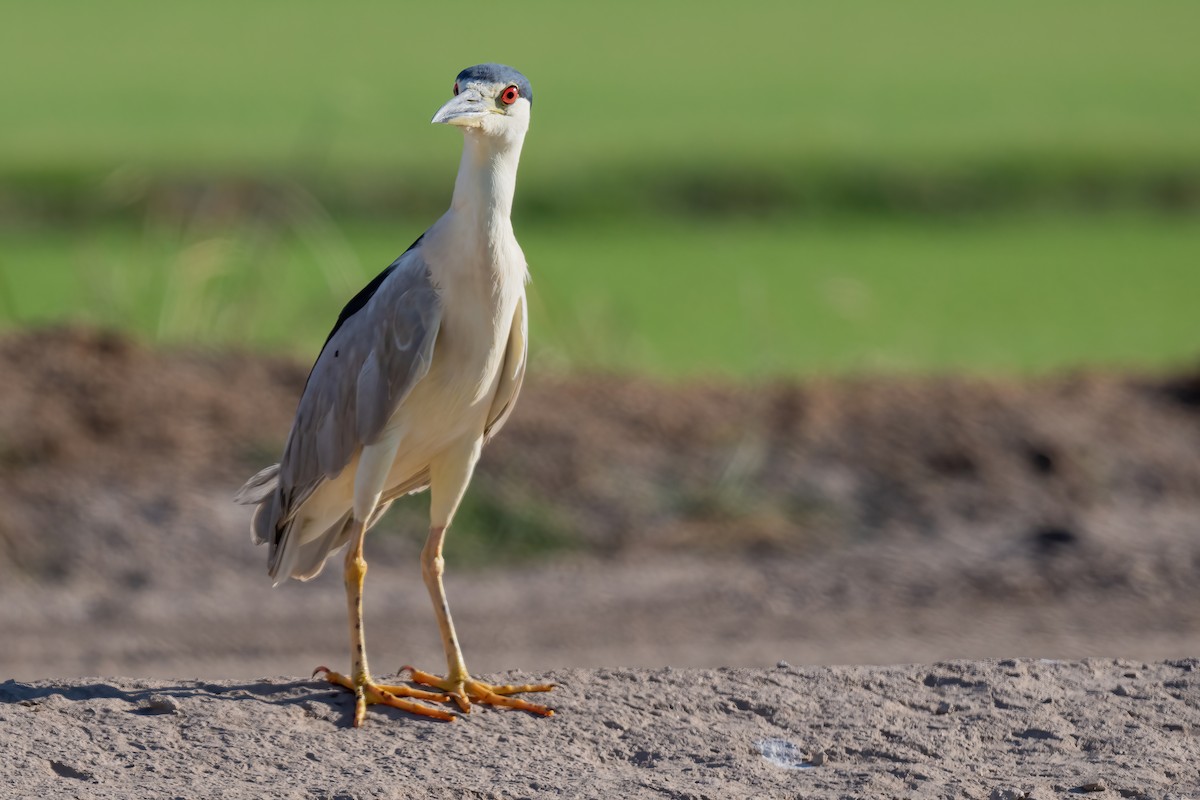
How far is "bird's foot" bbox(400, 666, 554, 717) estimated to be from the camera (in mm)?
4359

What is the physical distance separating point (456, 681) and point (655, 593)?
3.29 m

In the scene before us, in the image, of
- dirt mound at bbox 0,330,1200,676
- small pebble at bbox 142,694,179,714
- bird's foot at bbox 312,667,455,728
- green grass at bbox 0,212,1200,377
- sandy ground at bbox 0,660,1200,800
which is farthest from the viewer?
green grass at bbox 0,212,1200,377

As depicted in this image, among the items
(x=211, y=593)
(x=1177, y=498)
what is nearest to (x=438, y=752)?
(x=211, y=593)

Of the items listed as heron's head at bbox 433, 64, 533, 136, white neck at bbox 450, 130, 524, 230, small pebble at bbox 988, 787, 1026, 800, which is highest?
heron's head at bbox 433, 64, 533, 136

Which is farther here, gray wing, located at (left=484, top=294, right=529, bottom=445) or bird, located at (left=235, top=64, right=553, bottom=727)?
gray wing, located at (left=484, top=294, right=529, bottom=445)

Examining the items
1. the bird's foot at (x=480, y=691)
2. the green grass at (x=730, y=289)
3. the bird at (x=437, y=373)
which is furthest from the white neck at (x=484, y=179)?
the green grass at (x=730, y=289)

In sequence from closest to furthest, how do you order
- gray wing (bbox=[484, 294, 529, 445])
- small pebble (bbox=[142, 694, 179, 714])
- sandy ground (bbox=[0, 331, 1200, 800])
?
1. sandy ground (bbox=[0, 331, 1200, 800])
2. small pebble (bbox=[142, 694, 179, 714])
3. gray wing (bbox=[484, 294, 529, 445])

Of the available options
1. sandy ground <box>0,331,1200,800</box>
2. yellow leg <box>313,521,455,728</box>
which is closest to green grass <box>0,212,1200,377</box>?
sandy ground <box>0,331,1200,800</box>

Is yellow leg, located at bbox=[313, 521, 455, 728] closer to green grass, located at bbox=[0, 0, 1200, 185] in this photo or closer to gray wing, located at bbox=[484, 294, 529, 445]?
gray wing, located at bbox=[484, 294, 529, 445]

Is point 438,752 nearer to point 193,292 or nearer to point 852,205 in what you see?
point 193,292

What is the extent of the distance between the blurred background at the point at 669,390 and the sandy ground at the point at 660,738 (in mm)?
2305

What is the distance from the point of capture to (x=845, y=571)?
7926 millimetres

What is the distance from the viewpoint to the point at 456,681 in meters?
4.42

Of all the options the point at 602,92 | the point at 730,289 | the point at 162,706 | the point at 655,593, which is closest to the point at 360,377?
the point at 162,706
